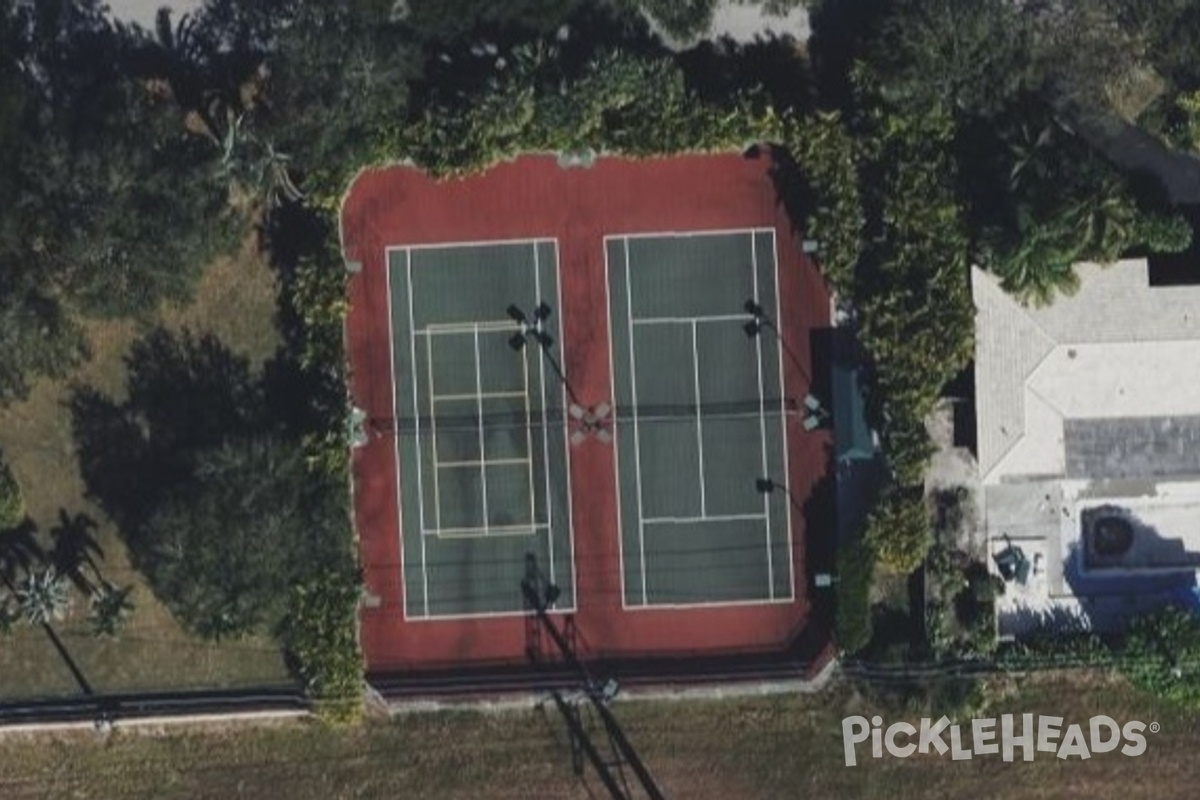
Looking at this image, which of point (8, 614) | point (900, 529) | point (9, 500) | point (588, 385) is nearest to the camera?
point (900, 529)

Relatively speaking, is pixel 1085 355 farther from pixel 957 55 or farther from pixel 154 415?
pixel 154 415

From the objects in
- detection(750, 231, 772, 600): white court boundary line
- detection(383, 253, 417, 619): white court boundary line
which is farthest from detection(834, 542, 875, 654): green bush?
detection(383, 253, 417, 619): white court boundary line

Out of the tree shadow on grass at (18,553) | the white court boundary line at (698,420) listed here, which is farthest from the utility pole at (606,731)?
the tree shadow on grass at (18,553)

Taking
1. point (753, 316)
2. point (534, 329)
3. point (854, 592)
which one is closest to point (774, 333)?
point (753, 316)

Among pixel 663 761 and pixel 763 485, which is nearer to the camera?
pixel 763 485

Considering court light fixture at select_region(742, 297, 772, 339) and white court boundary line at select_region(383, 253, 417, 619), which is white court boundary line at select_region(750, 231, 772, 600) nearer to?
court light fixture at select_region(742, 297, 772, 339)

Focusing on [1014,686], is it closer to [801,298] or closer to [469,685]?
[801,298]
